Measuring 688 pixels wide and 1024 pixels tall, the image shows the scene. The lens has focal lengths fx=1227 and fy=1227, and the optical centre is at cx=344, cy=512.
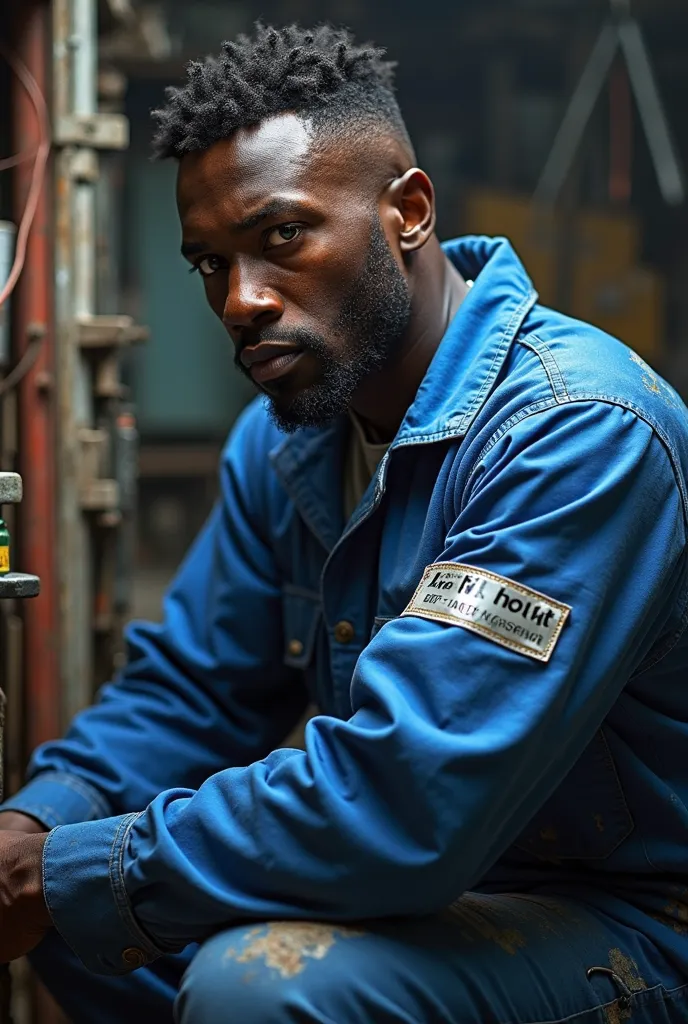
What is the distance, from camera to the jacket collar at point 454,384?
1638 millimetres

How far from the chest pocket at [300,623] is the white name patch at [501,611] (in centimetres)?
52

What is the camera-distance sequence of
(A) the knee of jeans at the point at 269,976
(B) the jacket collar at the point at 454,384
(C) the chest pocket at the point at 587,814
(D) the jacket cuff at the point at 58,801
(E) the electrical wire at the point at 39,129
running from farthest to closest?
(E) the electrical wire at the point at 39,129
(D) the jacket cuff at the point at 58,801
(B) the jacket collar at the point at 454,384
(C) the chest pocket at the point at 587,814
(A) the knee of jeans at the point at 269,976

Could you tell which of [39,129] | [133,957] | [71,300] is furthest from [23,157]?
[133,957]

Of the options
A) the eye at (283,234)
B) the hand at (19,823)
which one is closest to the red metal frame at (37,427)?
the hand at (19,823)

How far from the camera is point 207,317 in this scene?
3.96 metres

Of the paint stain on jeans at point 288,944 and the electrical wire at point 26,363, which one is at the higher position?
the electrical wire at point 26,363

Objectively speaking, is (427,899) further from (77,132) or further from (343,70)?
(77,132)

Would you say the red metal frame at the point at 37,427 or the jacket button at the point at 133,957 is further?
the red metal frame at the point at 37,427

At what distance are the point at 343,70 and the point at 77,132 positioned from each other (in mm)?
763

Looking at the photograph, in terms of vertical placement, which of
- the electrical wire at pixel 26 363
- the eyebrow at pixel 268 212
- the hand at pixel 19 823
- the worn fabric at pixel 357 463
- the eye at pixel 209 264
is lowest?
the hand at pixel 19 823

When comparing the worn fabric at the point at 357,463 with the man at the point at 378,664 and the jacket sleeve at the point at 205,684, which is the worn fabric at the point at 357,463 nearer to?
the man at the point at 378,664

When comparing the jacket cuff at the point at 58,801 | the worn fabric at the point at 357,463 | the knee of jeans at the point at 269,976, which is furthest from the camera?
the worn fabric at the point at 357,463

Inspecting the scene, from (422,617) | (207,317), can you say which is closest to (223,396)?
(207,317)

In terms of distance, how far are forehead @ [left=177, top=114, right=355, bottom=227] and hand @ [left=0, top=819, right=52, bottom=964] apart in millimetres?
853
